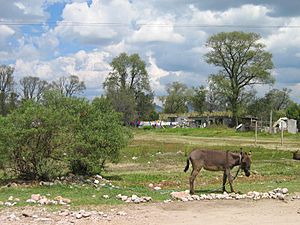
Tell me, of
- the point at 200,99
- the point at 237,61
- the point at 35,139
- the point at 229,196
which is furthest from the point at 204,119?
the point at 229,196

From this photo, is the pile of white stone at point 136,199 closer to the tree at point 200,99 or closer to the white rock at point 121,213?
the white rock at point 121,213

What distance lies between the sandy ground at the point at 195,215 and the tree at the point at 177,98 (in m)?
133

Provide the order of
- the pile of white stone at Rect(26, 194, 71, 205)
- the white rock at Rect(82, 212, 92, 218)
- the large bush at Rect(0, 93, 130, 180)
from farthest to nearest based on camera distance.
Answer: the large bush at Rect(0, 93, 130, 180)
the pile of white stone at Rect(26, 194, 71, 205)
the white rock at Rect(82, 212, 92, 218)

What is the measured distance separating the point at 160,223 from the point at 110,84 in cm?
9443

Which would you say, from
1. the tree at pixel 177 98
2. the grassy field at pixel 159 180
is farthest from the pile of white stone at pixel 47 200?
the tree at pixel 177 98

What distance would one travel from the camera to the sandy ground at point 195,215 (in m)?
10.7

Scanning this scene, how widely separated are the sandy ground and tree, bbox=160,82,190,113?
133 m

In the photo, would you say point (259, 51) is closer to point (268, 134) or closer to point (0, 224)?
point (268, 134)

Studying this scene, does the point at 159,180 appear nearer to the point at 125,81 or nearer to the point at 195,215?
the point at 195,215

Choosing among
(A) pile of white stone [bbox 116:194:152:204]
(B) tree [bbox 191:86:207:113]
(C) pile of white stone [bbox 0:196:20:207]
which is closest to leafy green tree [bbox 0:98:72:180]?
(C) pile of white stone [bbox 0:196:20:207]

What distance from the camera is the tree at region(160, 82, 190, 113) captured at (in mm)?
147125

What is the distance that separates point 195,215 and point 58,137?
8314 millimetres

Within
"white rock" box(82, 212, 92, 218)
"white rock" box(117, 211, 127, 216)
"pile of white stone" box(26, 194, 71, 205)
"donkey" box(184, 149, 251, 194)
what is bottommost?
"pile of white stone" box(26, 194, 71, 205)

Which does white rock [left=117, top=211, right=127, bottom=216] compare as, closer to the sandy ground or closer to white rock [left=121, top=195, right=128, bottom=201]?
the sandy ground
